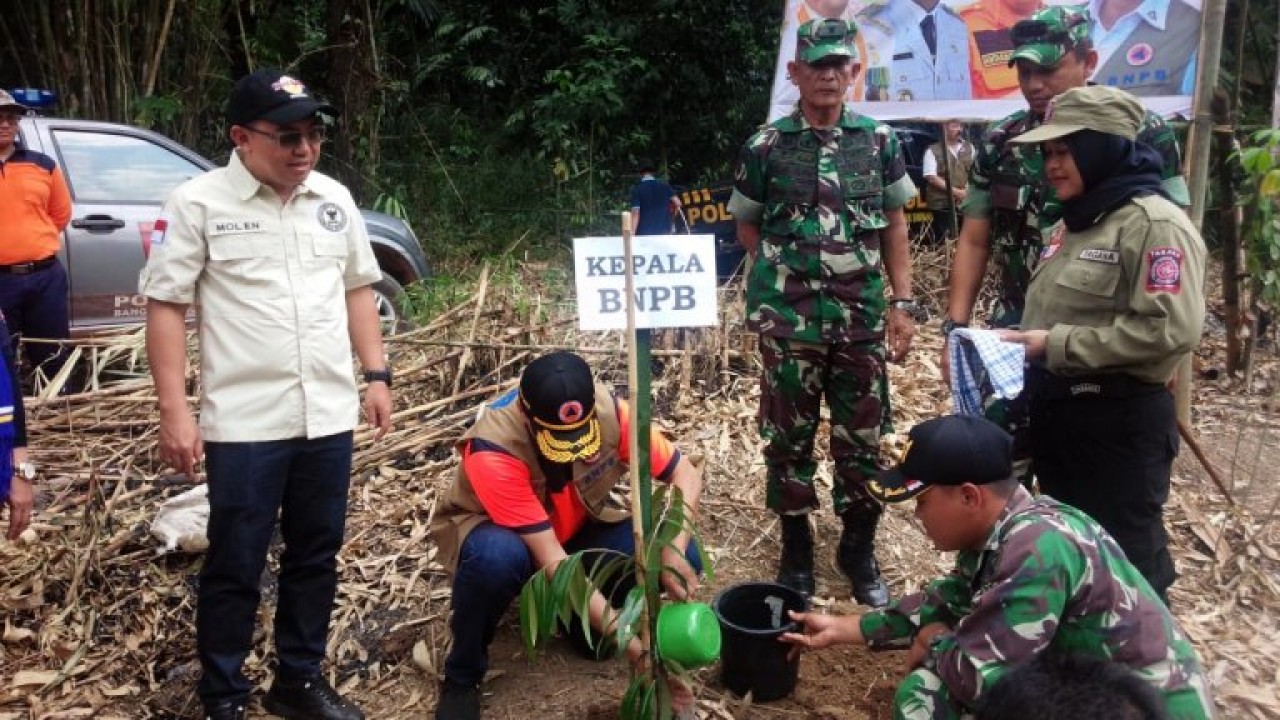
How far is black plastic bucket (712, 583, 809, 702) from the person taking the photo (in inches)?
110

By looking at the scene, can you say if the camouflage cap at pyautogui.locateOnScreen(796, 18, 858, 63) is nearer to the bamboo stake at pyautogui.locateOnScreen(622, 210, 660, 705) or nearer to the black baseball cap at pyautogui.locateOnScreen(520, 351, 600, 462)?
the bamboo stake at pyautogui.locateOnScreen(622, 210, 660, 705)

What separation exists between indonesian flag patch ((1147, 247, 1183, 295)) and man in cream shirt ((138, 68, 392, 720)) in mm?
2151

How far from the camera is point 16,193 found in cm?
485

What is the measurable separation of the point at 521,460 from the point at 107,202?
4296 millimetres

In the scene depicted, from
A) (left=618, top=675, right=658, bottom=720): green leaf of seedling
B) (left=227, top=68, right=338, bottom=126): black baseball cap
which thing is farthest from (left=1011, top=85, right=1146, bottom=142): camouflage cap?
(left=227, top=68, right=338, bottom=126): black baseball cap

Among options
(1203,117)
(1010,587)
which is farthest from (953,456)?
(1203,117)

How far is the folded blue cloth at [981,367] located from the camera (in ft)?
8.64

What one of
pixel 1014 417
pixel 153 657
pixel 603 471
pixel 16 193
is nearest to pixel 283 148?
pixel 603 471

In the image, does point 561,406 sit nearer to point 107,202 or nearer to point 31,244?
point 31,244

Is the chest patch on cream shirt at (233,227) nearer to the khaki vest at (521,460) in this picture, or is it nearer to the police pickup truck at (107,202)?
the khaki vest at (521,460)

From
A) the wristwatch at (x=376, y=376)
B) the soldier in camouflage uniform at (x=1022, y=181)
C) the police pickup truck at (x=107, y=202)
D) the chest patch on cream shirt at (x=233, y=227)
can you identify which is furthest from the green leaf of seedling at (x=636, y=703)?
the police pickup truck at (x=107, y=202)

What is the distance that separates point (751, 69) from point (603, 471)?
9981 millimetres

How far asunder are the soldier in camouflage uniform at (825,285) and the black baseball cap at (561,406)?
3.06 ft

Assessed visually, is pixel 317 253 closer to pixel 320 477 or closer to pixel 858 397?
pixel 320 477
